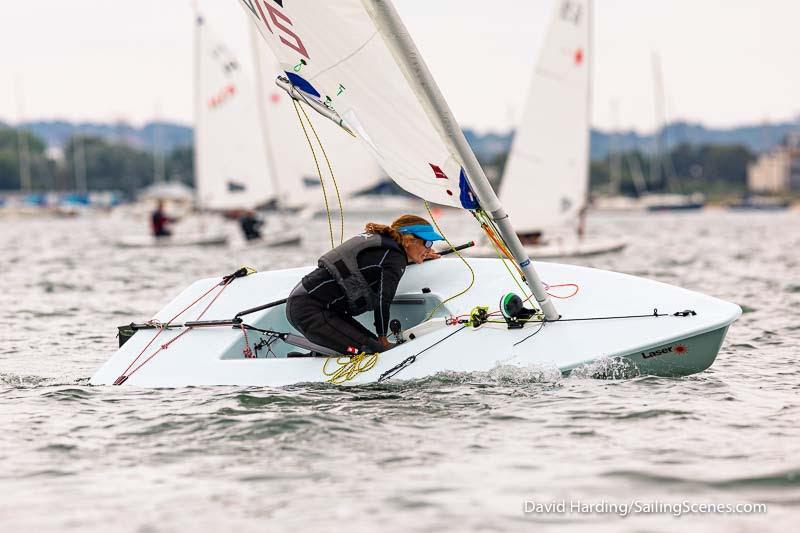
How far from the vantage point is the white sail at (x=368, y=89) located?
654 centimetres

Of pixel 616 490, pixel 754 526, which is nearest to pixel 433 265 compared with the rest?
pixel 616 490

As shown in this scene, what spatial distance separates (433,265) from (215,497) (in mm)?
3541

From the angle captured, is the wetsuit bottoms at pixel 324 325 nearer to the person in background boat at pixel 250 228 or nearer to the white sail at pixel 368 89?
the white sail at pixel 368 89

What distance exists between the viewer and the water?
4613 mm

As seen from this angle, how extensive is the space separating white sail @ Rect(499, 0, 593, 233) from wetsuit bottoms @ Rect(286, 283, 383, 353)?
14.4 metres

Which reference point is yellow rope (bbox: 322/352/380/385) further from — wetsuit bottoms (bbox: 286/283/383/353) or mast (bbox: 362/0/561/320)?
mast (bbox: 362/0/561/320)

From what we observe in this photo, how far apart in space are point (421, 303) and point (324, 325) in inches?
41.5

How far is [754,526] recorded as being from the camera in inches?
171

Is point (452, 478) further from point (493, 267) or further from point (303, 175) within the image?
point (303, 175)

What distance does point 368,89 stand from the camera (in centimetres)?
673

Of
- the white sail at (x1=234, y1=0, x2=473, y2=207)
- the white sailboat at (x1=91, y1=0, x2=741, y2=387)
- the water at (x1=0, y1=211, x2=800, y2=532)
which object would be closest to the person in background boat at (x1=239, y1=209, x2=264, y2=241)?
the water at (x1=0, y1=211, x2=800, y2=532)

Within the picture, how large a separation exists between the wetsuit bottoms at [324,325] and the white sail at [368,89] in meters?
1.00

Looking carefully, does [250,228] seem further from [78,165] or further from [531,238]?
[78,165]

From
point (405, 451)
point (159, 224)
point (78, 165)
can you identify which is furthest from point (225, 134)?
point (78, 165)
